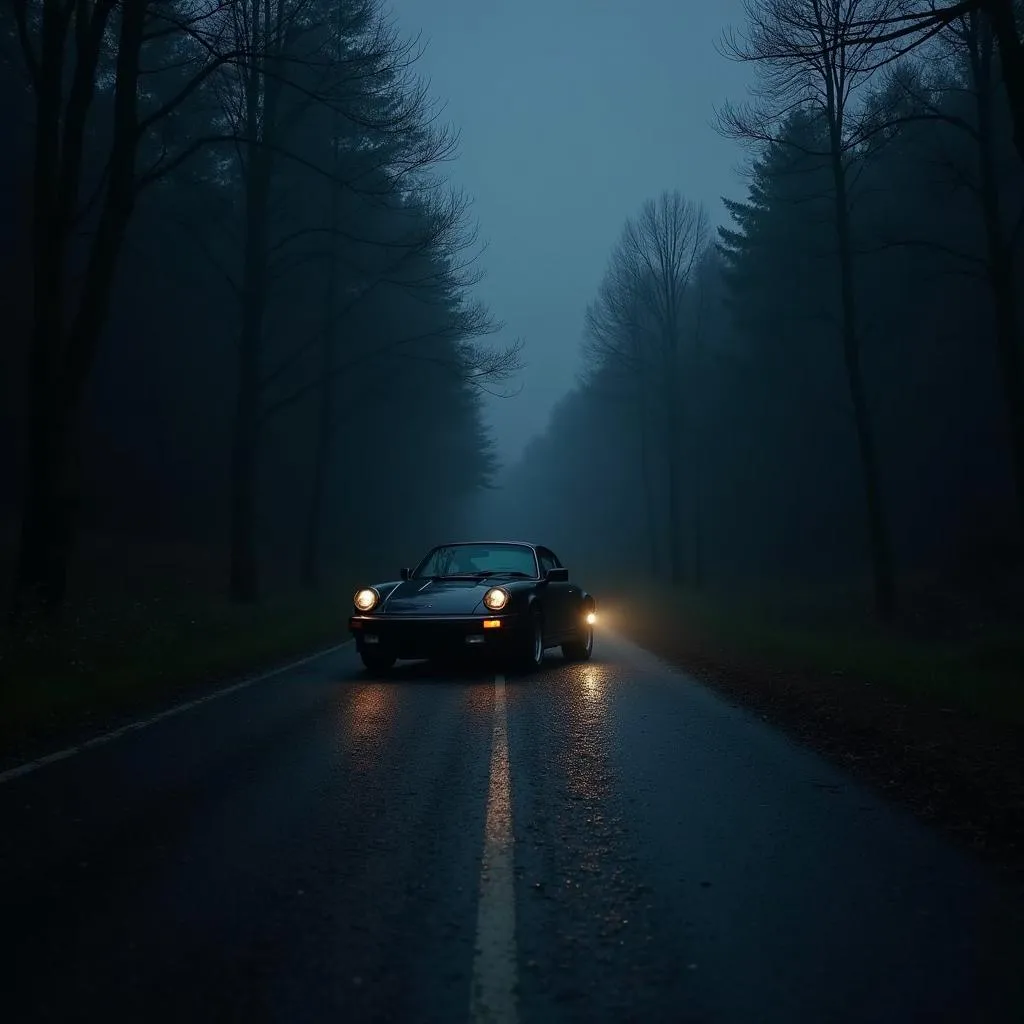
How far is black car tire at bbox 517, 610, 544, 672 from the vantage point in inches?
456

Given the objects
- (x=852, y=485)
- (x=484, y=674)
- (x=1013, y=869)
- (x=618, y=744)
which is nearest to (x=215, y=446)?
(x=852, y=485)

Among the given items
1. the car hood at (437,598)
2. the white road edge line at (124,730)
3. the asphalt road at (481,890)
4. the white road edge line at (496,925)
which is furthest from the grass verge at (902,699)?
the white road edge line at (124,730)

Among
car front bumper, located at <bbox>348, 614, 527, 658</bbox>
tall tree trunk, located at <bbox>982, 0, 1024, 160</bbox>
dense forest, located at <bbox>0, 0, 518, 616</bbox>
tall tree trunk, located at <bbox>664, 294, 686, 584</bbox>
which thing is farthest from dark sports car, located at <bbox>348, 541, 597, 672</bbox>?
tall tree trunk, located at <bbox>664, 294, 686, 584</bbox>

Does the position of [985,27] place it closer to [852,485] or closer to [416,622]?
[416,622]

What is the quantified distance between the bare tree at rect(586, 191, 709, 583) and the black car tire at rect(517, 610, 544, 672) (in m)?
23.8

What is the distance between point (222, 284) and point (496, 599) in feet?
94.5

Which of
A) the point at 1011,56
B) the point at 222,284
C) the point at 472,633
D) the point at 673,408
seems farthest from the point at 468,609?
the point at 222,284

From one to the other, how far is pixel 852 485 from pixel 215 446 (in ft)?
76.9

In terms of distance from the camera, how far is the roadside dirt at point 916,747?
543cm

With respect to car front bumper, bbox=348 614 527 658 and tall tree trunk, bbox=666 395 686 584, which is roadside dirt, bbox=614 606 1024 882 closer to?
car front bumper, bbox=348 614 527 658

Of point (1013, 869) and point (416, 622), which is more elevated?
point (416, 622)

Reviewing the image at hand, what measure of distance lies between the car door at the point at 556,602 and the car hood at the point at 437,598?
0.85 metres

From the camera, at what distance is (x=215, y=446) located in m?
38.7

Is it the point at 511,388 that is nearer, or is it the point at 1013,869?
the point at 1013,869
